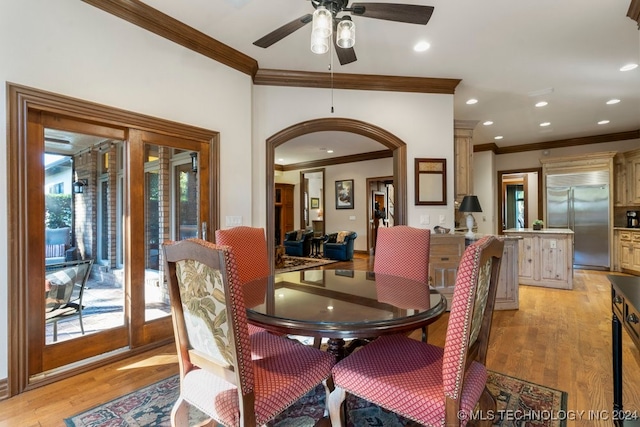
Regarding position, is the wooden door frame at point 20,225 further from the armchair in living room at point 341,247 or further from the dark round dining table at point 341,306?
the armchair in living room at point 341,247

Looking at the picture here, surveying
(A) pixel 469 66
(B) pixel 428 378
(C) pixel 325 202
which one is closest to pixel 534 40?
(A) pixel 469 66

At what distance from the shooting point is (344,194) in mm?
9617

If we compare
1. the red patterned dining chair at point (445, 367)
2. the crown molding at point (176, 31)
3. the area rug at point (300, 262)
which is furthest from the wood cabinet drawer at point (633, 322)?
the area rug at point (300, 262)

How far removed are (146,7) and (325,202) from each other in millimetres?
7718

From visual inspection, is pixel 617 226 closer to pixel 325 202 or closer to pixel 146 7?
pixel 325 202

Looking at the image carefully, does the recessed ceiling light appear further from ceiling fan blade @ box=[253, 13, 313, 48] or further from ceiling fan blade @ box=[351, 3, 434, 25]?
ceiling fan blade @ box=[253, 13, 313, 48]

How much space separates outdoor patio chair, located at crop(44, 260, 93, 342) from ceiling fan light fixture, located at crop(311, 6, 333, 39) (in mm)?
2475

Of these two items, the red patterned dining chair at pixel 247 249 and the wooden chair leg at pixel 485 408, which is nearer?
the wooden chair leg at pixel 485 408

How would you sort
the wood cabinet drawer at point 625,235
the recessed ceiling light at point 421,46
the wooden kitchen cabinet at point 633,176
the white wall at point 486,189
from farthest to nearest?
1. the white wall at point 486,189
2. the wooden kitchen cabinet at point 633,176
3. the wood cabinet drawer at point 625,235
4. the recessed ceiling light at point 421,46

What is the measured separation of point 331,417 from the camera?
4.84ft

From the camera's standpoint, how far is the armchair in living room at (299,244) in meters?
8.66

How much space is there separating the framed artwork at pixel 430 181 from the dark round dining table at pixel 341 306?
2057 millimetres

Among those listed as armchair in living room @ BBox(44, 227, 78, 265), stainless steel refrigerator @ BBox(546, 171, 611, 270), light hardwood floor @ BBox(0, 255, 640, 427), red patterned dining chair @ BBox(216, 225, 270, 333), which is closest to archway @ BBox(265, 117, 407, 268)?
red patterned dining chair @ BBox(216, 225, 270, 333)

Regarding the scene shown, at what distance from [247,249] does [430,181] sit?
265cm
